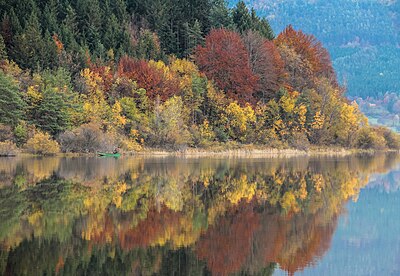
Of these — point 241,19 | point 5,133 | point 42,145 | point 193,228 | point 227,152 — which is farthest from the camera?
point 241,19

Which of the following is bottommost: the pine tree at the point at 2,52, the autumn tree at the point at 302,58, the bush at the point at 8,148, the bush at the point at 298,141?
the bush at the point at 8,148

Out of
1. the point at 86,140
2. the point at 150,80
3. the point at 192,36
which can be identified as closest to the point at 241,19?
the point at 192,36

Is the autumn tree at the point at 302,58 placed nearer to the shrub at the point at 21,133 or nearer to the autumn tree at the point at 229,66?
the autumn tree at the point at 229,66

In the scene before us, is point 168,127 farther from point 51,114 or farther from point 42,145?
point 42,145

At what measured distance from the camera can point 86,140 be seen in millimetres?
66500

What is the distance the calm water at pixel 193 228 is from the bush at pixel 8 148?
87.1 feet

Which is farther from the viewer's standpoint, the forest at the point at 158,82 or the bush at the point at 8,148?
the forest at the point at 158,82

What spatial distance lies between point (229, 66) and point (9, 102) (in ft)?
A: 101

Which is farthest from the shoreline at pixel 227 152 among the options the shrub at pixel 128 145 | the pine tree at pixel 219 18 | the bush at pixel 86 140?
the pine tree at pixel 219 18

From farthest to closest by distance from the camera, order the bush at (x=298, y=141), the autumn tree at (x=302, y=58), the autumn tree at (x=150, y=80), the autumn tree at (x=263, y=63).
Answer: the autumn tree at (x=302, y=58)
the bush at (x=298, y=141)
the autumn tree at (x=263, y=63)
the autumn tree at (x=150, y=80)

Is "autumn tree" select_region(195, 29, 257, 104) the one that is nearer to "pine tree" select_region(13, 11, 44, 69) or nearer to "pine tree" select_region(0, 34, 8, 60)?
"pine tree" select_region(13, 11, 44, 69)

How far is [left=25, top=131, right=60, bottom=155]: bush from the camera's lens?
62250mm

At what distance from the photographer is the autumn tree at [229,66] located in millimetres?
83312

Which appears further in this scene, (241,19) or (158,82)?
(241,19)
